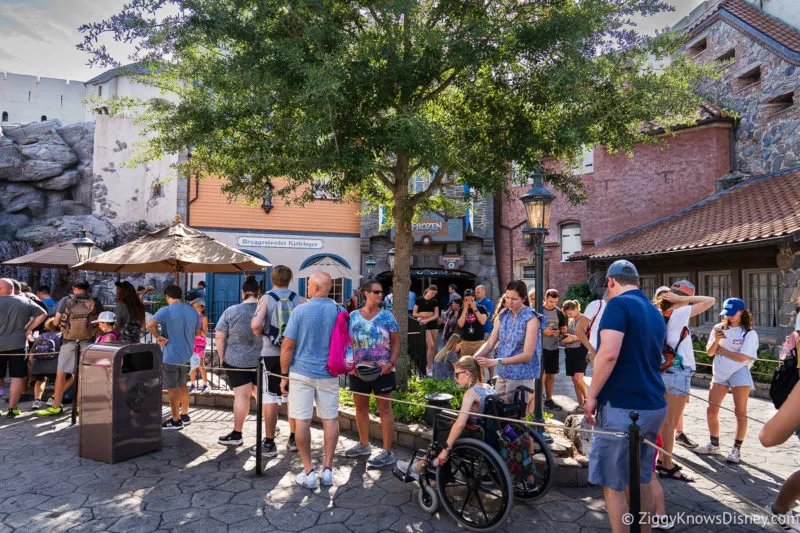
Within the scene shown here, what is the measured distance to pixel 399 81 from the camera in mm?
6953

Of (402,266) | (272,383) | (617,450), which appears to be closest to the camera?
(617,450)

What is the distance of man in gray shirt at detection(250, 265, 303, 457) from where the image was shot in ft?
18.1

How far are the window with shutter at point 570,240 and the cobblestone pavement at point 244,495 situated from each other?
13.8m

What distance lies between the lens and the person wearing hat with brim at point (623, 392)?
3189mm

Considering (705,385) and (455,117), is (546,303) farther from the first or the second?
(705,385)

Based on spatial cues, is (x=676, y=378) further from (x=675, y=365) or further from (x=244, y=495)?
(x=244, y=495)

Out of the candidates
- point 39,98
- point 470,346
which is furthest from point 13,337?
point 39,98

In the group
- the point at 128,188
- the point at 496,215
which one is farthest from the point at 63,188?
the point at 496,215

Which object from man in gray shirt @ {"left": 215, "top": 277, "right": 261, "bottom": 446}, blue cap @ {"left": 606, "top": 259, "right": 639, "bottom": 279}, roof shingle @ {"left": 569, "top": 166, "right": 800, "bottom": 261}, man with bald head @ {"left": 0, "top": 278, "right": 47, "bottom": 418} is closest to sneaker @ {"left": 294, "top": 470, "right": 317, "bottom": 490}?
man in gray shirt @ {"left": 215, "top": 277, "right": 261, "bottom": 446}

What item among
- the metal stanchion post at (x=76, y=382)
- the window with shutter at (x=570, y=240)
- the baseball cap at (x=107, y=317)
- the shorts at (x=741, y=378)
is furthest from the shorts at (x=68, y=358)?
the window with shutter at (x=570, y=240)

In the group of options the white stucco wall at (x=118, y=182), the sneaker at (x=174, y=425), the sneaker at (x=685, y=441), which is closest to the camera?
the sneaker at (x=685, y=441)

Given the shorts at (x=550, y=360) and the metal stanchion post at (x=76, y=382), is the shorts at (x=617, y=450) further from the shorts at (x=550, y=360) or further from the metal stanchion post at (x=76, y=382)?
the metal stanchion post at (x=76, y=382)

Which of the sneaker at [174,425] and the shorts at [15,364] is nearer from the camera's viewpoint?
the sneaker at [174,425]

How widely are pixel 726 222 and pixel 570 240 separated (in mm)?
7324
